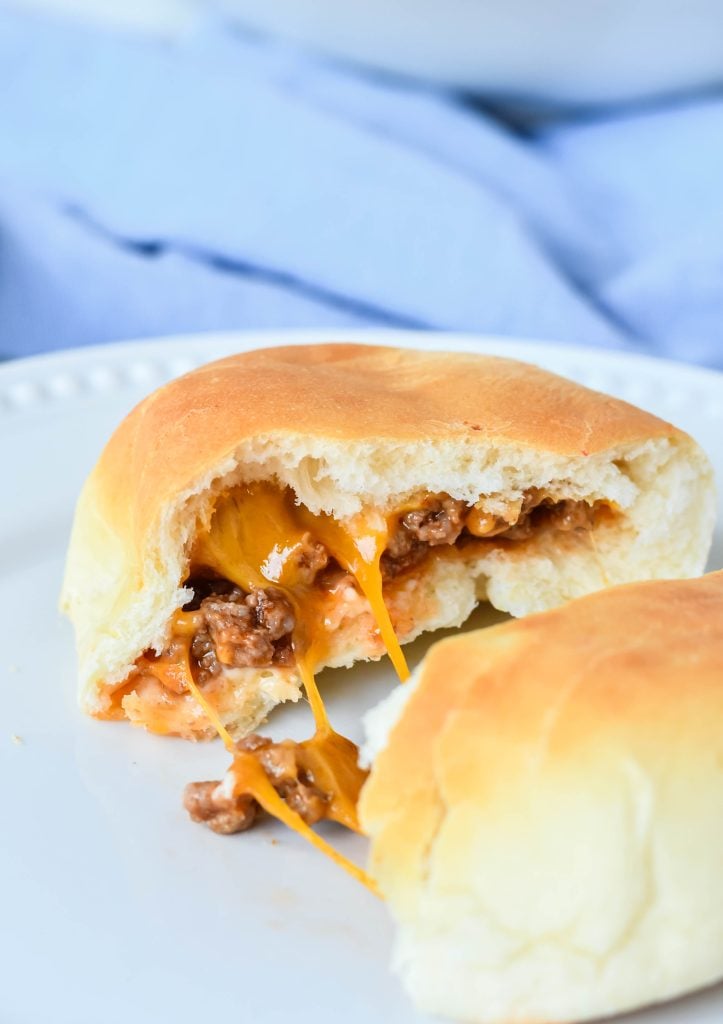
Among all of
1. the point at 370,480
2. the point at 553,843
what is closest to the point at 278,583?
the point at 370,480

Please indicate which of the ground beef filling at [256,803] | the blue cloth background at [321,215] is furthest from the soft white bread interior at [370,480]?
the blue cloth background at [321,215]

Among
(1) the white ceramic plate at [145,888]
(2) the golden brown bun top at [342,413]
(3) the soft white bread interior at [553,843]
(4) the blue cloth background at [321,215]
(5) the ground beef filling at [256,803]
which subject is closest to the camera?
(3) the soft white bread interior at [553,843]

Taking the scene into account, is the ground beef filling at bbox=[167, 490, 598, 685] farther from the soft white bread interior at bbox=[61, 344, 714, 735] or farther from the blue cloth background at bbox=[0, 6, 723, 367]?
the blue cloth background at bbox=[0, 6, 723, 367]

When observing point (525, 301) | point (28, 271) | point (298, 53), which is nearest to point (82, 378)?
point (28, 271)

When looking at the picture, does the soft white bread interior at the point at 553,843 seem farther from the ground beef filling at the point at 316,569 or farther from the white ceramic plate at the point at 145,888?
the ground beef filling at the point at 316,569

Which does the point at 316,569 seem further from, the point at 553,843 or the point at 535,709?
the point at 553,843

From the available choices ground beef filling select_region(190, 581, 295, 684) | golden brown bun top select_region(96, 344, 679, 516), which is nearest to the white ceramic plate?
ground beef filling select_region(190, 581, 295, 684)

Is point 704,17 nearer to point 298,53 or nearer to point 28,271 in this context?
point 298,53
